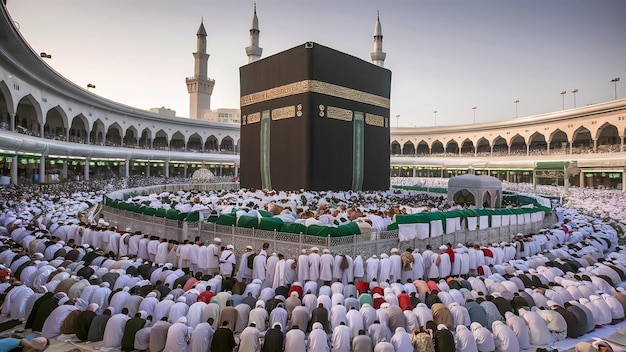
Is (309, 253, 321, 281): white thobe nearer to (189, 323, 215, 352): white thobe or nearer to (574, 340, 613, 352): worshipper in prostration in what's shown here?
(189, 323, 215, 352): white thobe

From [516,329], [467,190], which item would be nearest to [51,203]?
[516,329]

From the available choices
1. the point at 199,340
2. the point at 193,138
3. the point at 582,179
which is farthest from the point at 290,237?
the point at 193,138

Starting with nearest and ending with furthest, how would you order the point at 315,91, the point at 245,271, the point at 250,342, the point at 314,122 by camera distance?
the point at 250,342 → the point at 245,271 → the point at 314,122 → the point at 315,91

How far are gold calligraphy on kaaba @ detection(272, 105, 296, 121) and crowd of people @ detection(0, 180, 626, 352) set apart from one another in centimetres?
947

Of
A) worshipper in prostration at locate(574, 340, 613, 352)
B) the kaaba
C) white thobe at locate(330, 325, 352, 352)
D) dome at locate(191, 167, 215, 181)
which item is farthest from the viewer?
dome at locate(191, 167, 215, 181)

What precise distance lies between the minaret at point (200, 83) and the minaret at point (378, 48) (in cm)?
2193

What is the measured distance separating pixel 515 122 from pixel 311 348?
34.8 m

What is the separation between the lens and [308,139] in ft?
51.6

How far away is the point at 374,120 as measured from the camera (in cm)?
1888

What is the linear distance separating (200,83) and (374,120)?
32.4 metres

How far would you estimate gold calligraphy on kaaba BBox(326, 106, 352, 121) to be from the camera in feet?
54.4

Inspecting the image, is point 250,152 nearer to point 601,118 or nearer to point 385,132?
point 385,132

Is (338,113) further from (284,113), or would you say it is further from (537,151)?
(537,151)

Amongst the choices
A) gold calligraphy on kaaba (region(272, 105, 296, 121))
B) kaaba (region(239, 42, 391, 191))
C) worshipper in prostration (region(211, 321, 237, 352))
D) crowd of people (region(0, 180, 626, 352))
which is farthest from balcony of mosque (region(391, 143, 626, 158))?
worshipper in prostration (region(211, 321, 237, 352))
